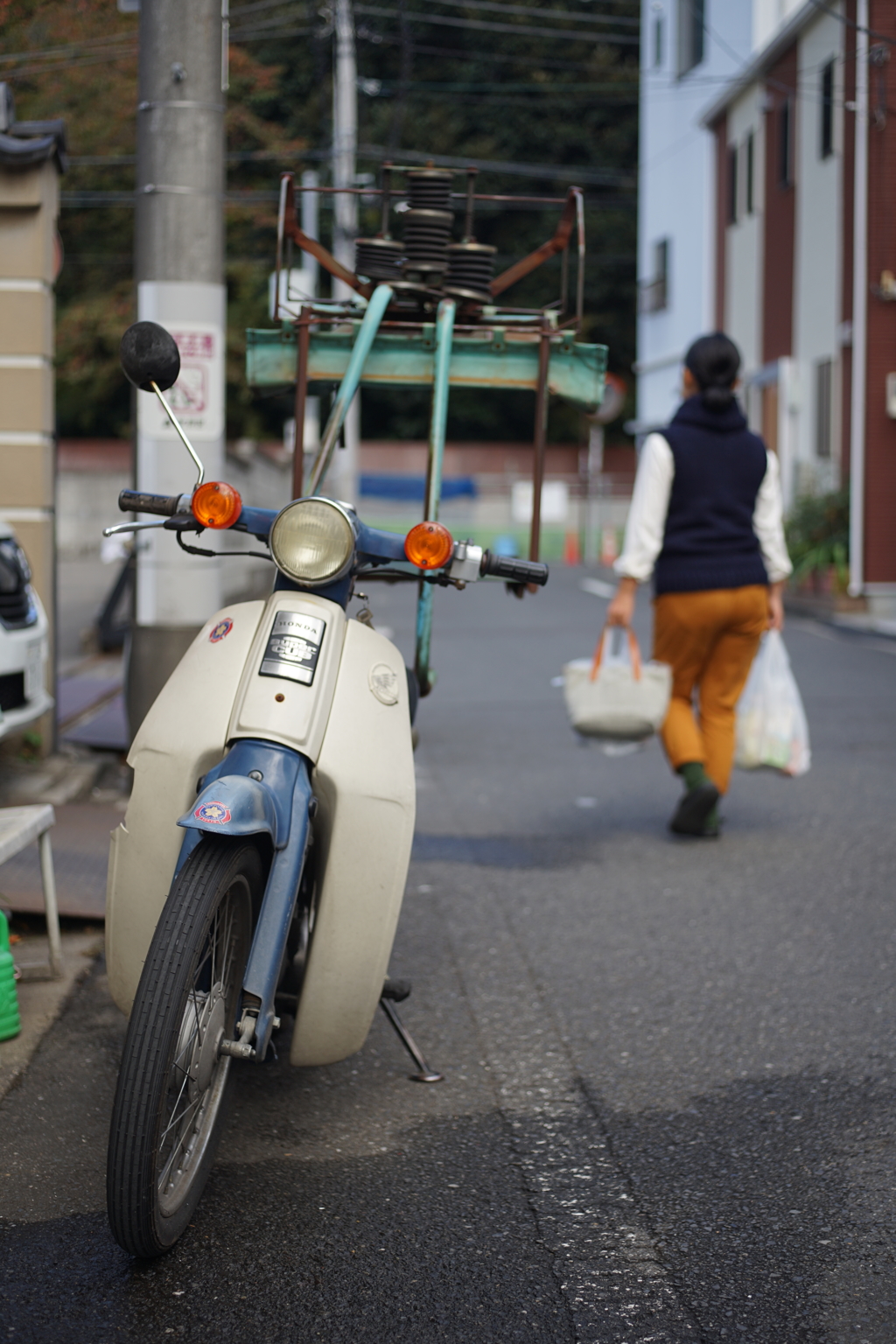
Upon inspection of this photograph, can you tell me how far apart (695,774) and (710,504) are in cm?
113

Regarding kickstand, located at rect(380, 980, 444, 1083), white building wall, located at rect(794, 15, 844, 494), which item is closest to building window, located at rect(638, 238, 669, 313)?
white building wall, located at rect(794, 15, 844, 494)

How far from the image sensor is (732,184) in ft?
89.6

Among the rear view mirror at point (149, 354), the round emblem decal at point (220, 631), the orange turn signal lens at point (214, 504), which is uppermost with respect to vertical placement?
the rear view mirror at point (149, 354)

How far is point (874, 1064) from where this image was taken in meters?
4.07

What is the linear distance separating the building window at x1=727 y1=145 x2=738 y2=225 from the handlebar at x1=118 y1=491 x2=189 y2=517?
25274 millimetres

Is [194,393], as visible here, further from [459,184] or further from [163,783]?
[459,184]

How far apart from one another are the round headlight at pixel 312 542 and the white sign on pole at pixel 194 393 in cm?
351

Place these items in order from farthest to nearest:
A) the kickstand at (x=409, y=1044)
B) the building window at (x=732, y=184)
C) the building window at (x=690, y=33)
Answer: the building window at (x=690, y=33) → the building window at (x=732, y=184) → the kickstand at (x=409, y=1044)

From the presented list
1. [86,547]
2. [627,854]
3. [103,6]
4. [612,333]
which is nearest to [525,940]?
[627,854]

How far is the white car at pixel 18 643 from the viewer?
250 inches

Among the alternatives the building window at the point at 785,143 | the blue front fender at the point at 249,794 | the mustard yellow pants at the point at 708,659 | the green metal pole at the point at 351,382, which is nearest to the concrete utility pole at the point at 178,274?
the mustard yellow pants at the point at 708,659

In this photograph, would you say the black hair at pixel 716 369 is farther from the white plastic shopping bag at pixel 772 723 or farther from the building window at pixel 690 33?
the building window at pixel 690 33

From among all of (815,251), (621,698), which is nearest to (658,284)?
(815,251)

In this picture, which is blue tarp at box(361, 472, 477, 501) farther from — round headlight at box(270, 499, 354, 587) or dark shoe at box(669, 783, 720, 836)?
round headlight at box(270, 499, 354, 587)
